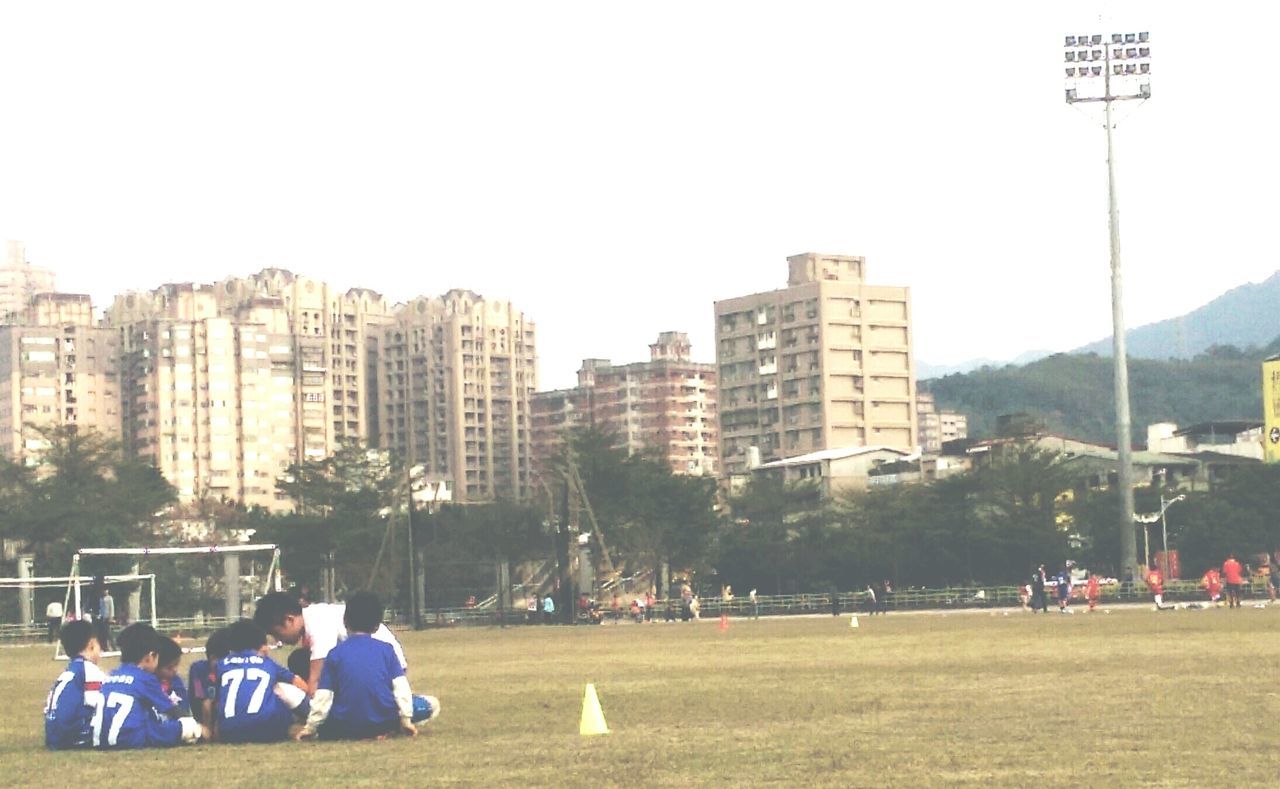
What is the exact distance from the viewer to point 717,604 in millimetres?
86938

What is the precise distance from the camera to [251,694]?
16.0m

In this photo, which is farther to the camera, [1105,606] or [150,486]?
[150,486]

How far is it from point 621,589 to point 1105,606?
39157 mm

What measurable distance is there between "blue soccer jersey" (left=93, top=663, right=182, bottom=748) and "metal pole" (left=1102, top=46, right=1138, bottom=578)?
59.7 meters

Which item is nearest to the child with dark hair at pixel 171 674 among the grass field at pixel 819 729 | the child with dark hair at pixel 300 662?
the grass field at pixel 819 729

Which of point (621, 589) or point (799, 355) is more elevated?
point (799, 355)

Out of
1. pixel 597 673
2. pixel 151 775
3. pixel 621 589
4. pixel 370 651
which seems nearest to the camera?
pixel 151 775

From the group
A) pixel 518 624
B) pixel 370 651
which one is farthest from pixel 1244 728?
pixel 518 624

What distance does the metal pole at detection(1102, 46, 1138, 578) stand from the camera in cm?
7350

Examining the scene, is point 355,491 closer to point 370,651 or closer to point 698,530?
point 698,530

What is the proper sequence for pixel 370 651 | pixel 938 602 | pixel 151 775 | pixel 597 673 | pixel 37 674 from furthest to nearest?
1. pixel 938 602
2. pixel 37 674
3. pixel 597 673
4. pixel 370 651
5. pixel 151 775

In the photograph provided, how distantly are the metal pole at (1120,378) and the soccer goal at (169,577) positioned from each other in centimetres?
2915

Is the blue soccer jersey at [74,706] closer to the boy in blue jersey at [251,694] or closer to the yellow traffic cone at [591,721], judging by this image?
the boy in blue jersey at [251,694]

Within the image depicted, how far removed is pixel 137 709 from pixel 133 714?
59 millimetres
